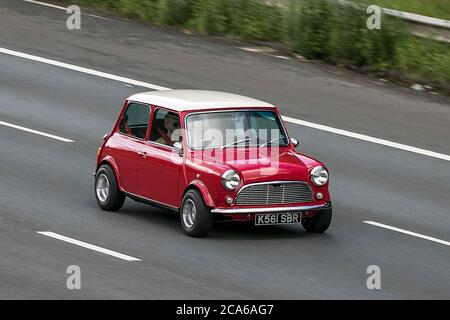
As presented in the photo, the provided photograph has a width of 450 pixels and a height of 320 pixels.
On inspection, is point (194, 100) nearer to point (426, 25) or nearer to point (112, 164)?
point (112, 164)

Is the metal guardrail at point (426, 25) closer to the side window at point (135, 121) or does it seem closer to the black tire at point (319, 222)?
the side window at point (135, 121)

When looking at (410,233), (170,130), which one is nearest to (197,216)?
Answer: (170,130)

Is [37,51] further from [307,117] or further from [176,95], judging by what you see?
[176,95]

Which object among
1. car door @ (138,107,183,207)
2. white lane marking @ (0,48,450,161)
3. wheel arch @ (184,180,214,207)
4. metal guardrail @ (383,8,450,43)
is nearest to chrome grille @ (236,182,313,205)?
wheel arch @ (184,180,214,207)

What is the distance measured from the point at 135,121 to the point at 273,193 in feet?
8.08

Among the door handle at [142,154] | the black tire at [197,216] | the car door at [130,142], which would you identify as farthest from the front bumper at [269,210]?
the car door at [130,142]

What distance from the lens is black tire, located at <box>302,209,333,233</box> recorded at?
1586 cm

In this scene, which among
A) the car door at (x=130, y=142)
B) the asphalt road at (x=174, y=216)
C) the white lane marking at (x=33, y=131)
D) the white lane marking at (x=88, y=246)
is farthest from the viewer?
the white lane marking at (x=33, y=131)

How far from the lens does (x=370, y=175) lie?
19344 mm

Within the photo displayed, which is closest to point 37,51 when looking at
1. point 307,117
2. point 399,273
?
point 307,117

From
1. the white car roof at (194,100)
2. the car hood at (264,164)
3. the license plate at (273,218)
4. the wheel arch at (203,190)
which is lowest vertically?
the license plate at (273,218)

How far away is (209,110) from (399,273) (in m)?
3.31

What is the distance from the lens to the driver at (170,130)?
16.2 meters

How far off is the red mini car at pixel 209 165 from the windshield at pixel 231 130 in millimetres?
12
